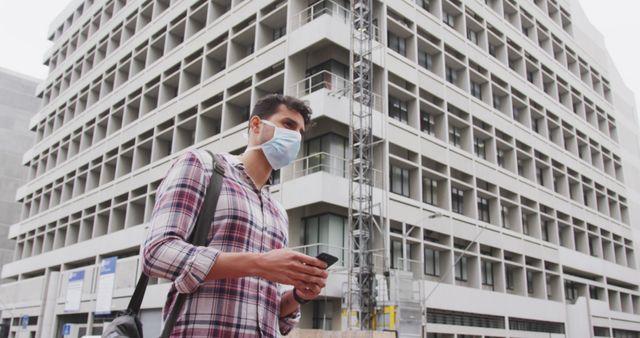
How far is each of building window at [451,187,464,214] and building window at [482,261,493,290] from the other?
3935 millimetres

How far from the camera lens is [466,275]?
3634cm

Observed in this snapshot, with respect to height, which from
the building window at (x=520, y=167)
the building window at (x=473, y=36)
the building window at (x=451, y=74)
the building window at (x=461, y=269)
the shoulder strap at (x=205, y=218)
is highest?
the building window at (x=473, y=36)

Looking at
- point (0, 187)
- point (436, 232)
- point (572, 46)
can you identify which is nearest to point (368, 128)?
point (436, 232)

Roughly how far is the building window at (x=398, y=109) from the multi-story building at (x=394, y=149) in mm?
214

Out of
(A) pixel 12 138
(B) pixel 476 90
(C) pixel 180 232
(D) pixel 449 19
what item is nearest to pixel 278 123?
(C) pixel 180 232

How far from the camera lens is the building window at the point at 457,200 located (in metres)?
37.3

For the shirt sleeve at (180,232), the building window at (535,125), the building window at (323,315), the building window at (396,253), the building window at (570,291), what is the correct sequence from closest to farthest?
1. the shirt sleeve at (180,232)
2. the building window at (323,315)
3. the building window at (396,253)
4. the building window at (570,291)
5. the building window at (535,125)

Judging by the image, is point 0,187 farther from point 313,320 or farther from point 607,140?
point 607,140

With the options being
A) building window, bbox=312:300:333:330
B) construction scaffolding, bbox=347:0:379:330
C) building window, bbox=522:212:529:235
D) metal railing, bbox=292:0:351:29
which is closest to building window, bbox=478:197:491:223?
building window, bbox=522:212:529:235

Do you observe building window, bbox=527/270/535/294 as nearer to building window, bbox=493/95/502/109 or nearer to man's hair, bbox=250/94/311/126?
building window, bbox=493/95/502/109

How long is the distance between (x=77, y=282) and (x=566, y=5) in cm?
5004

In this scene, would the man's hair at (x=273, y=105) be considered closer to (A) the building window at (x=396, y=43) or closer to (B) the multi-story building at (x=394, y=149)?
(B) the multi-story building at (x=394, y=149)

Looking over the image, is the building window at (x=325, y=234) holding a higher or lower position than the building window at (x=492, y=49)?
lower

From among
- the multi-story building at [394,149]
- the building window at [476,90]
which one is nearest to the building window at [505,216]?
the multi-story building at [394,149]
